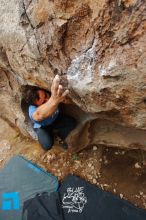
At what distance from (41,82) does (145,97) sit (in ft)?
3.32

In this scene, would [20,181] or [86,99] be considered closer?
[86,99]

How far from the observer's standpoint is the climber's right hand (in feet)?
7.64

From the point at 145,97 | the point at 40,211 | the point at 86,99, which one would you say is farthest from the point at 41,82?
the point at 40,211

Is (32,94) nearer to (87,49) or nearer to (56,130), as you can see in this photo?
(56,130)

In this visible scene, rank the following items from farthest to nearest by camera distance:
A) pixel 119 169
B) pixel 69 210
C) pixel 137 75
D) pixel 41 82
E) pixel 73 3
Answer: pixel 119 169 < pixel 69 210 < pixel 41 82 < pixel 73 3 < pixel 137 75

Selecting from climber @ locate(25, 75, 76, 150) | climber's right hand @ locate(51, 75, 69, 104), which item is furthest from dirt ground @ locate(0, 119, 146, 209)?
climber's right hand @ locate(51, 75, 69, 104)

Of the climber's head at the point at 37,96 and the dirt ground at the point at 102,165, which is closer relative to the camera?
the climber's head at the point at 37,96

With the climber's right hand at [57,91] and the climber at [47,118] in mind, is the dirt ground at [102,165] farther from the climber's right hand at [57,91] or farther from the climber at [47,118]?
the climber's right hand at [57,91]

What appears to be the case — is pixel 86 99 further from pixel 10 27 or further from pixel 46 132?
pixel 46 132

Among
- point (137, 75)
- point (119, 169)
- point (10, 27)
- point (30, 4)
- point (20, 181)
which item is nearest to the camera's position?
point (137, 75)

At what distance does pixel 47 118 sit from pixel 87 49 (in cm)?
103

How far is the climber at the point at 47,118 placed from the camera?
266 cm

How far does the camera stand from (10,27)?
2514 millimetres

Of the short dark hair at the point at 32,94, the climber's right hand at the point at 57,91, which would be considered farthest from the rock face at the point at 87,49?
the short dark hair at the point at 32,94
